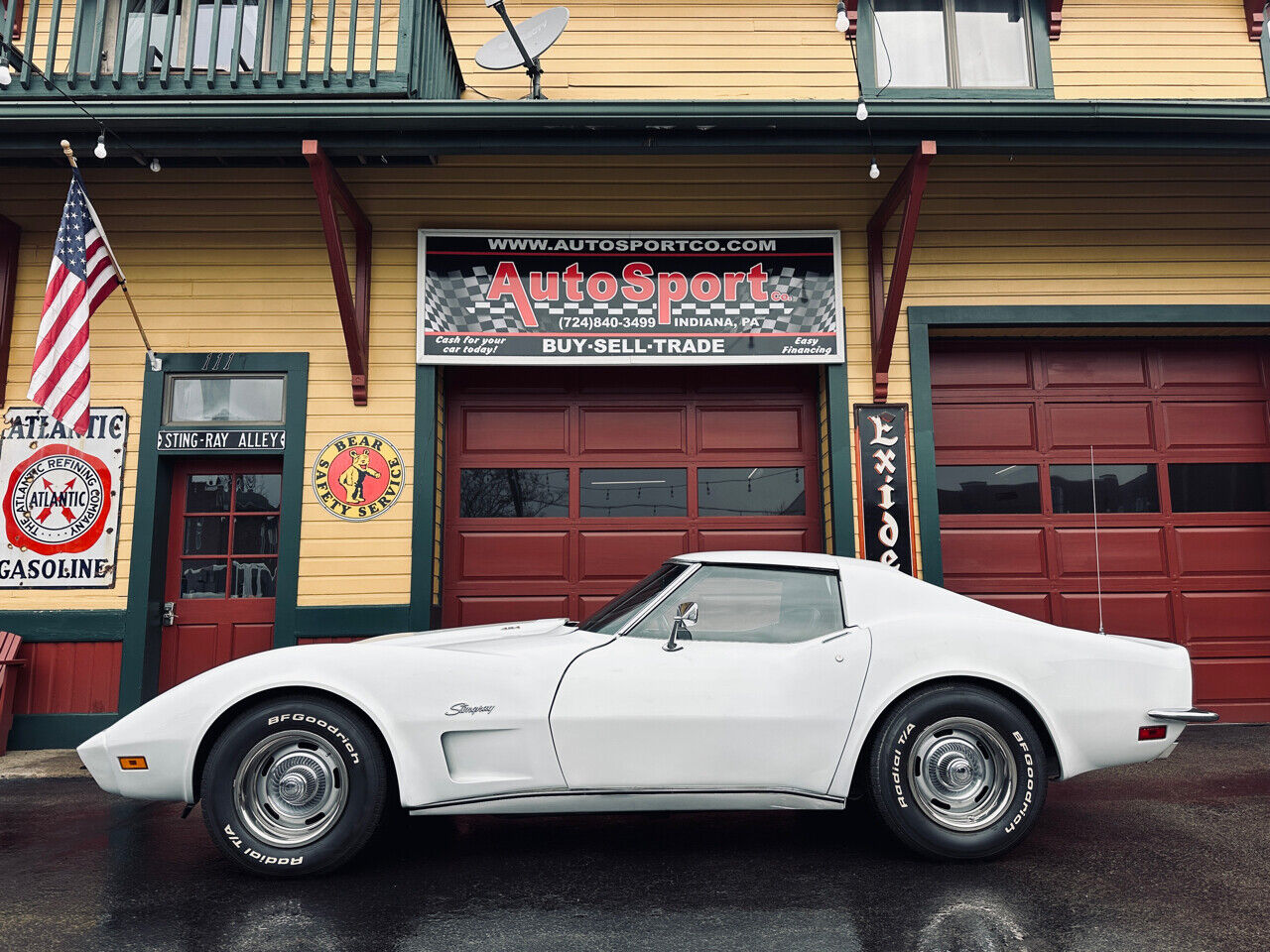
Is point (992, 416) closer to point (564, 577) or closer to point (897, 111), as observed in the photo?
point (897, 111)

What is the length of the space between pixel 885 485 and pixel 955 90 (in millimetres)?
3357

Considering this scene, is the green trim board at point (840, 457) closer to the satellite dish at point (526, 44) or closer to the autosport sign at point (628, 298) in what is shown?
the autosport sign at point (628, 298)

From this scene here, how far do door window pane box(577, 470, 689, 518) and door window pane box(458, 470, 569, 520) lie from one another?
21 centimetres

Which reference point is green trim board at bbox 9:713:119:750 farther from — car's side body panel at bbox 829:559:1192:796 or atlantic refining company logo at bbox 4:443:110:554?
car's side body panel at bbox 829:559:1192:796

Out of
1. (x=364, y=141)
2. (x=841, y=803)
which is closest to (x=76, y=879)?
(x=841, y=803)

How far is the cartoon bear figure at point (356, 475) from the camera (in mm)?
6754

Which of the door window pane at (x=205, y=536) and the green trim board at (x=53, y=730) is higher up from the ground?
the door window pane at (x=205, y=536)

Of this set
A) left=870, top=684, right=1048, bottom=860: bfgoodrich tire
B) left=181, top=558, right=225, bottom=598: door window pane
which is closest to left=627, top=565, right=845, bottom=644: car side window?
left=870, top=684, right=1048, bottom=860: bfgoodrich tire

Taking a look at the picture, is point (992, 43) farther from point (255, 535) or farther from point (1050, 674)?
point (255, 535)

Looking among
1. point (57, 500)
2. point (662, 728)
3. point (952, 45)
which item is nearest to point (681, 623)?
point (662, 728)

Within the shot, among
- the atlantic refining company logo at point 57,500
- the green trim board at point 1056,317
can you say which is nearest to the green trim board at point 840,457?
the green trim board at point 1056,317

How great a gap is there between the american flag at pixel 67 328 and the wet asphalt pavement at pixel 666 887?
2767 mm

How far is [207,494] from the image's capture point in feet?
22.9

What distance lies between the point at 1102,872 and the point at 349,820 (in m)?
2.96
